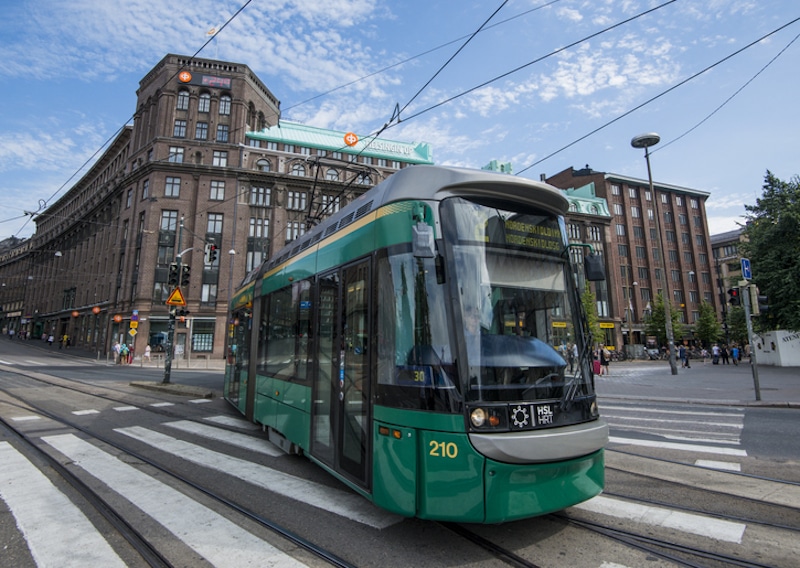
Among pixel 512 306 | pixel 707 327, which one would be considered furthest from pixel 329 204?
pixel 707 327

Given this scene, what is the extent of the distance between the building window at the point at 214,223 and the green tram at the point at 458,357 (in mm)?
42139

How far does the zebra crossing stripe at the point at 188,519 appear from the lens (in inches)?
137

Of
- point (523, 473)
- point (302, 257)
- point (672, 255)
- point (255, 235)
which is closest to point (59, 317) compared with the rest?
point (255, 235)

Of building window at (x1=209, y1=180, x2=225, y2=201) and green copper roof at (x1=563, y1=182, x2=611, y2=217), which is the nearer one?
building window at (x1=209, y1=180, x2=225, y2=201)

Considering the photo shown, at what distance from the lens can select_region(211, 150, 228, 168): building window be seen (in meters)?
44.0

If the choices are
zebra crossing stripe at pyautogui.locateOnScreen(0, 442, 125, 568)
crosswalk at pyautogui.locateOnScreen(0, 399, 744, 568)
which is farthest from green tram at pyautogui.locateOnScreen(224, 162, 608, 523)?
zebra crossing stripe at pyautogui.locateOnScreen(0, 442, 125, 568)

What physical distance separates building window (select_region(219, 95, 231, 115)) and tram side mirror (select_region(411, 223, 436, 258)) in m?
48.3

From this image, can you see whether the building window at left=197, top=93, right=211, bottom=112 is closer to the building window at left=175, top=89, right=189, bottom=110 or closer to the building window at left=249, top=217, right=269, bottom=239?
the building window at left=175, top=89, right=189, bottom=110

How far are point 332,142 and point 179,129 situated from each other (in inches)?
656

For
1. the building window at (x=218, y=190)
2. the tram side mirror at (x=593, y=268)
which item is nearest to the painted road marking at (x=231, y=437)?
the tram side mirror at (x=593, y=268)

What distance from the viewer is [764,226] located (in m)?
27.8

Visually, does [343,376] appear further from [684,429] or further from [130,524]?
[684,429]

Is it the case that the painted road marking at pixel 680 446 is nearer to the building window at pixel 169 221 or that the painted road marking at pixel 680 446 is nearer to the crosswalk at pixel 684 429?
the crosswalk at pixel 684 429

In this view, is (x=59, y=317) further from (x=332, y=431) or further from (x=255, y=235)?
(x=332, y=431)
